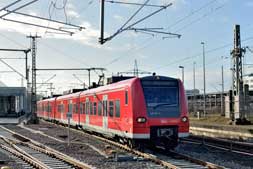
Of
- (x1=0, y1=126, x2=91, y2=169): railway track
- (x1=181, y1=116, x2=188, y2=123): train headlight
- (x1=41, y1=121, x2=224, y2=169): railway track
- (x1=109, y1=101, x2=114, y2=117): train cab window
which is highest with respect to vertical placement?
(x1=109, y1=101, x2=114, y2=117): train cab window

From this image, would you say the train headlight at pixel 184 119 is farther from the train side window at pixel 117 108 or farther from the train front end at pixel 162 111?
the train side window at pixel 117 108

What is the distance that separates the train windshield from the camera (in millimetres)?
18123

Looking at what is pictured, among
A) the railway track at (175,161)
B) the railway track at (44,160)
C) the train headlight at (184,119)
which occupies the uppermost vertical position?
the train headlight at (184,119)

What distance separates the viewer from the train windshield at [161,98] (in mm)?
18123

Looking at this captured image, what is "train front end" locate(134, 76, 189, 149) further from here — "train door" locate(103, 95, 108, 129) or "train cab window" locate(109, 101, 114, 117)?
"train door" locate(103, 95, 108, 129)

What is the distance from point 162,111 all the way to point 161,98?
535 millimetres

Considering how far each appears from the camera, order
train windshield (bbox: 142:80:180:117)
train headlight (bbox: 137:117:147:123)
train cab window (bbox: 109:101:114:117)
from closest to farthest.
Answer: train headlight (bbox: 137:117:147:123) < train windshield (bbox: 142:80:180:117) < train cab window (bbox: 109:101:114:117)

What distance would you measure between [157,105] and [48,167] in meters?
5.40

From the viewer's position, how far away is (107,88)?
2300 centimetres

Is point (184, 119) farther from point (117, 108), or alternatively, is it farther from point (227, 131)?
point (227, 131)

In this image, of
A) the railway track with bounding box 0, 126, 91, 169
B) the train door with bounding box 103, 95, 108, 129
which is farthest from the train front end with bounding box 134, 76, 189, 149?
the train door with bounding box 103, 95, 108, 129

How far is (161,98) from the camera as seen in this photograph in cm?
1838

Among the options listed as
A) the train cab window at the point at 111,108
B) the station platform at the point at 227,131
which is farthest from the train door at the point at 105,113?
the station platform at the point at 227,131

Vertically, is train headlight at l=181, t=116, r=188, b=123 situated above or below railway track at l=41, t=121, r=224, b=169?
above
